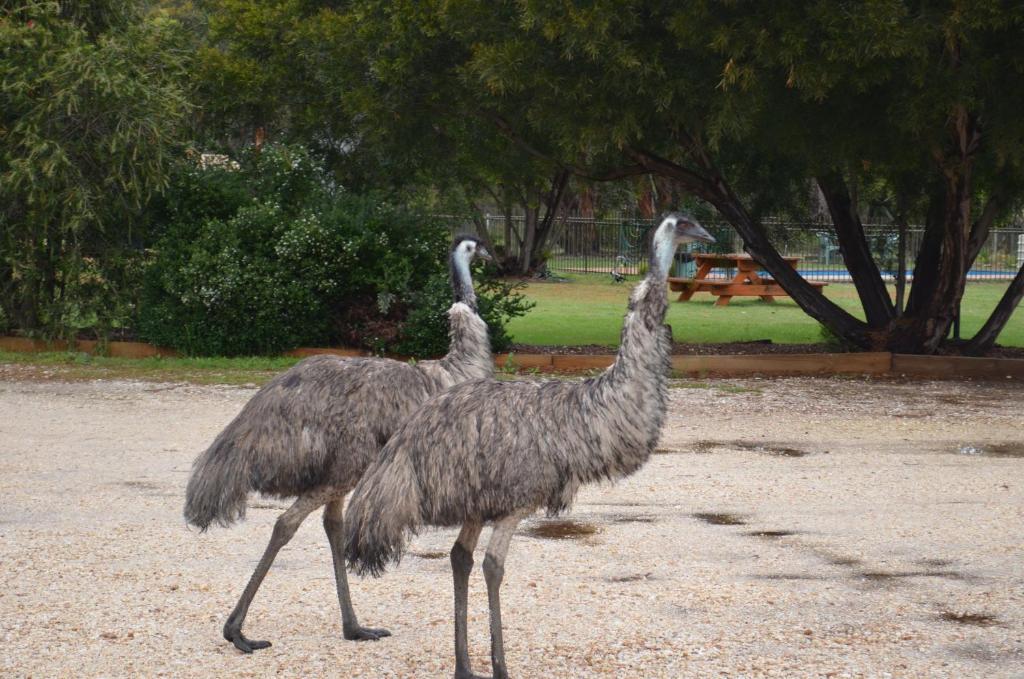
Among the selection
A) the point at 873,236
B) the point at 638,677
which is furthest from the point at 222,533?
the point at 873,236

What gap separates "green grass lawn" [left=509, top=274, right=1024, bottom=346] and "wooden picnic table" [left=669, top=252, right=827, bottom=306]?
0.80 ft

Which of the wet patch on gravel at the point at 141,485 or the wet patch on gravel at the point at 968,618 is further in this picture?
the wet patch on gravel at the point at 141,485

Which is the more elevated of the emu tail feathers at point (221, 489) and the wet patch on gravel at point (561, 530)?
the emu tail feathers at point (221, 489)

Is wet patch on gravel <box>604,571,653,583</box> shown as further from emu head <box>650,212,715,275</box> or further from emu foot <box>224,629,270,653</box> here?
emu head <box>650,212,715,275</box>

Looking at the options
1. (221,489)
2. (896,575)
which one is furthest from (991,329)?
(221,489)

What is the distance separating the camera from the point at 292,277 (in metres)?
16.4

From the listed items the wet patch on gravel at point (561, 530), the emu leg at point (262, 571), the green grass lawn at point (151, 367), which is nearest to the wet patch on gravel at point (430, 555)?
the wet patch on gravel at point (561, 530)

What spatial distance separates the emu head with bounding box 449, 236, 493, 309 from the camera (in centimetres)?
715

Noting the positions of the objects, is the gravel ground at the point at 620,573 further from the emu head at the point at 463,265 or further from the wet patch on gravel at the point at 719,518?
the emu head at the point at 463,265

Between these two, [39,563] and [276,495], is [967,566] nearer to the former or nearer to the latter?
[276,495]

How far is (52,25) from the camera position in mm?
16562

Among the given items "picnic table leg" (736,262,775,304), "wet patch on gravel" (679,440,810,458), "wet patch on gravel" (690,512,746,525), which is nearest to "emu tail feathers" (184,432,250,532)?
"wet patch on gravel" (690,512,746,525)

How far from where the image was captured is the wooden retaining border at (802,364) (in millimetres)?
15758

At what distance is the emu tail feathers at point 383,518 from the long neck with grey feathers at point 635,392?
2.13ft
